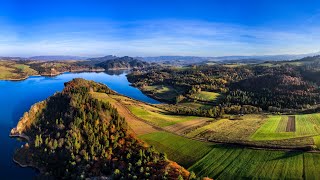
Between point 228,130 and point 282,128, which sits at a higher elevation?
point 282,128

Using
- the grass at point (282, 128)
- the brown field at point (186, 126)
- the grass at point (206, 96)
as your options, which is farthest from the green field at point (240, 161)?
the grass at point (206, 96)

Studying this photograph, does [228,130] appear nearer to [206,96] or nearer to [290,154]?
[290,154]

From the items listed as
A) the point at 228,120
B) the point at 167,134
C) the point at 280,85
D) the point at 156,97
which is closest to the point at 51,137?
the point at 167,134

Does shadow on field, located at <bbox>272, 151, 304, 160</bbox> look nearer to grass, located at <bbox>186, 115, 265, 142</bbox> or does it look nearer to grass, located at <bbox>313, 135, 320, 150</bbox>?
grass, located at <bbox>313, 135, 320, 150</bbox>

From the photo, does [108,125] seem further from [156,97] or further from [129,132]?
[156,97]

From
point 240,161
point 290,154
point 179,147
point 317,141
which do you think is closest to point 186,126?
point 179,147
